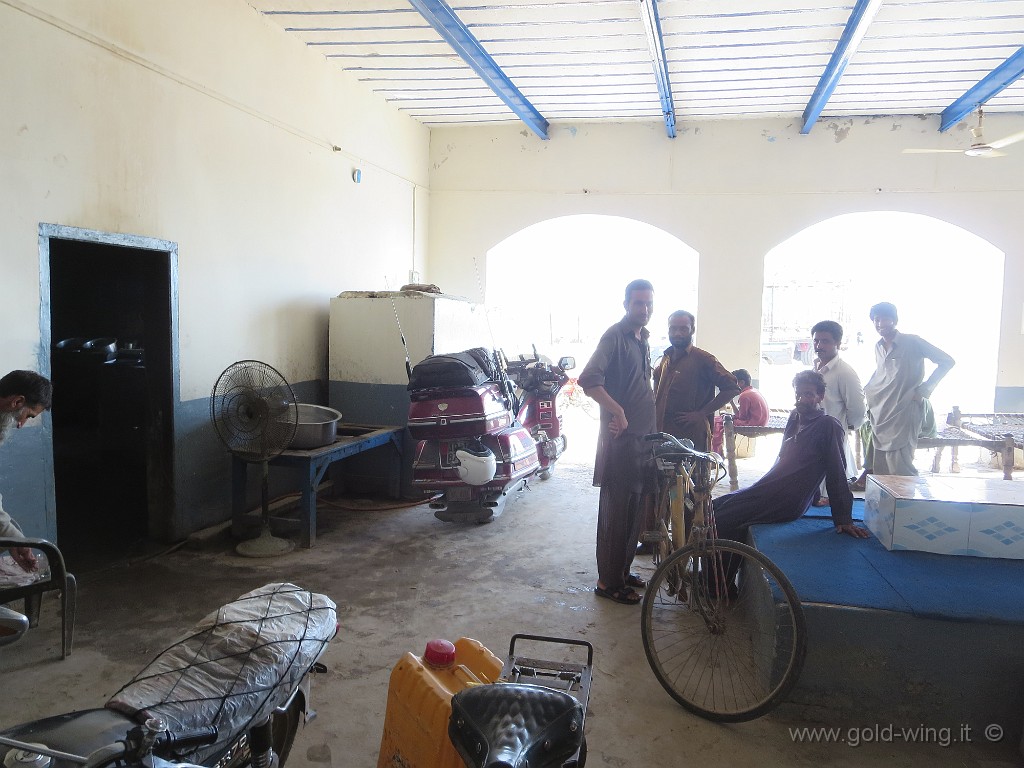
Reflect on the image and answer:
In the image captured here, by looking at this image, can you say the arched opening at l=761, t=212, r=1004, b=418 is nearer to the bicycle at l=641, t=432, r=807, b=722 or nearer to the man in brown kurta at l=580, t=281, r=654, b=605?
the man in brown kurta at l=580, t=281, r=654, b=605

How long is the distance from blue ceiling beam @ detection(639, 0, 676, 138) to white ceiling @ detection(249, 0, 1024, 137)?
0.28 ft

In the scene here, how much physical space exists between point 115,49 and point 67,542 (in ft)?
10.2

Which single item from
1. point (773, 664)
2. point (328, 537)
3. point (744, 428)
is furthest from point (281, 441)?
point (744, 428)

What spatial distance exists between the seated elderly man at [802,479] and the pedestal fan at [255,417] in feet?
8.83

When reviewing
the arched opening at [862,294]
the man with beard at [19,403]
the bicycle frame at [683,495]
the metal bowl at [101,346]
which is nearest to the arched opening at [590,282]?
the arched opening at [862,294]

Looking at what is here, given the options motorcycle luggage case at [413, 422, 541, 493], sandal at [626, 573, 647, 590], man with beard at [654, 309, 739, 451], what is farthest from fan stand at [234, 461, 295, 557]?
man with beard at [654, 309, 739, 451]

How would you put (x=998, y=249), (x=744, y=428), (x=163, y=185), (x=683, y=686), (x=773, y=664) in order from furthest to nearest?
1. (x=998, y=249)
2. (x=744, y=428)
3. (x=163, y=185)
4. (x=683, y=686)
5. (x=773, y=664)

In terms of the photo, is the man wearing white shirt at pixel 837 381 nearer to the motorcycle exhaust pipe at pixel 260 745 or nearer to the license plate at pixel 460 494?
the license plate at pixel 460 494

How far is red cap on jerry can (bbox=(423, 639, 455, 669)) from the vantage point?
2008mm

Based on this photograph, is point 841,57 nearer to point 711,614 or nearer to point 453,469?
point 453,469

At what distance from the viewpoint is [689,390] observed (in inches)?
181

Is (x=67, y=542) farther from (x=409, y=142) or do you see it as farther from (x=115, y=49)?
(x=409, y=142)

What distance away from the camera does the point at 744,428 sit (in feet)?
21.6

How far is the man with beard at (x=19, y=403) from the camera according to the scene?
3.06 meters
